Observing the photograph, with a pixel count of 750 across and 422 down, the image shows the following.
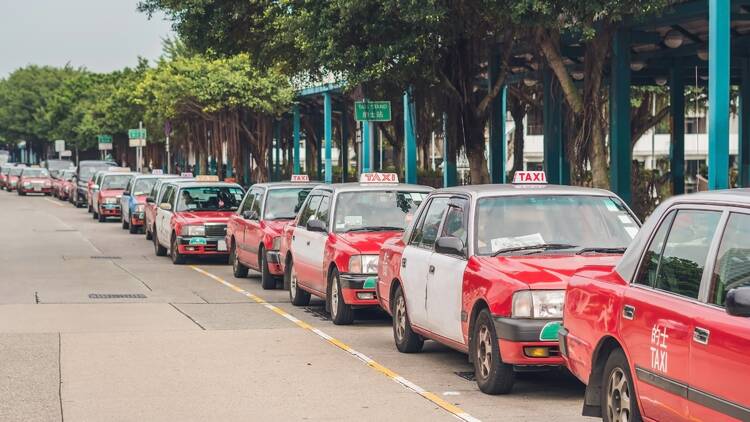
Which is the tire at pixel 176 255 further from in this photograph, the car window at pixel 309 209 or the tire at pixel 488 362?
the tire at pixel 488 362

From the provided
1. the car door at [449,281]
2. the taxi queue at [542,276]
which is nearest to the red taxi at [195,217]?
the taxi queue at [542,276]

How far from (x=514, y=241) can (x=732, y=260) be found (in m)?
4.61

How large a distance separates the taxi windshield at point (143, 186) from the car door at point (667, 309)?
1210 inches

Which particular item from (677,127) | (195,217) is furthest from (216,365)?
(677,127)

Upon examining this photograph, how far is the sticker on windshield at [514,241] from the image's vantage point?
443 inches

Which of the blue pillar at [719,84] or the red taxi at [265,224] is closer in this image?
the blue pillar at [719,84]

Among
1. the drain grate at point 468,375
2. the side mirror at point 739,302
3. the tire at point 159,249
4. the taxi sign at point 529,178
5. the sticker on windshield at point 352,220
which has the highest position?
the taxi sign at point 529,178

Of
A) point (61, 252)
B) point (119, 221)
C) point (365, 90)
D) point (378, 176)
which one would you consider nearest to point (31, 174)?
point (119, 221)

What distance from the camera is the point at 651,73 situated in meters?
34.2

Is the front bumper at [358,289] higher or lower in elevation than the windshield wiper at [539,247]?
lower

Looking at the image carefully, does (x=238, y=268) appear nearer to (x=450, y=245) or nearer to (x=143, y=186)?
(x=450, y=245)

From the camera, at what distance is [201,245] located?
25406 millimetres

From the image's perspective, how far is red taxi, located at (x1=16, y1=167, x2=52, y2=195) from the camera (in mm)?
72312

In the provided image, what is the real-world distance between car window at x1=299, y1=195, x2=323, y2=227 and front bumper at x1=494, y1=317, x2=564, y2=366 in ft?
24.2
